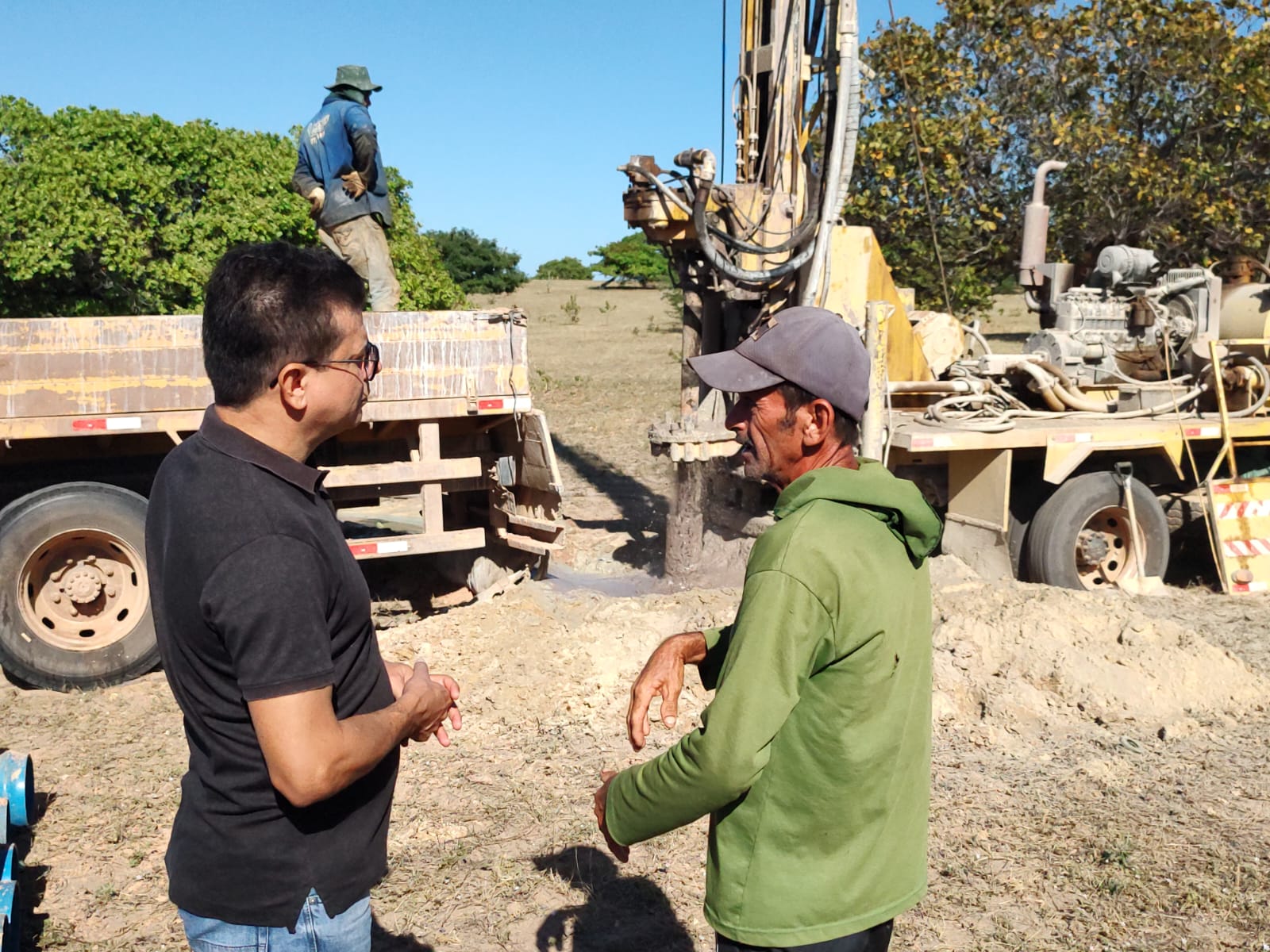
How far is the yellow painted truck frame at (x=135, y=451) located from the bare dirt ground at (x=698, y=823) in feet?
1.22

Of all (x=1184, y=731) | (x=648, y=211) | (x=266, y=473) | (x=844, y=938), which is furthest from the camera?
(x=648, y=211)

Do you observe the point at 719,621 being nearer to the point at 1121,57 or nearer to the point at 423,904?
the point at 423,904

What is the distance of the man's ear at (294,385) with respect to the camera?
1918 mm

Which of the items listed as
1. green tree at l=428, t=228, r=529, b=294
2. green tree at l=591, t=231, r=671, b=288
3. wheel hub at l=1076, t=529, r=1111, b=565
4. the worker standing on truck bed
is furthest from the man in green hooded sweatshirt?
green tree at l=591, t=231, r=671, b=288

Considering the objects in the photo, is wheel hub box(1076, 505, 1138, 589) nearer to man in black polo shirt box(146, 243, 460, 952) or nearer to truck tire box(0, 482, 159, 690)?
truck tire box(0, 482, 159, 690)

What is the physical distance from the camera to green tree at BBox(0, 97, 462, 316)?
1037 centimetres

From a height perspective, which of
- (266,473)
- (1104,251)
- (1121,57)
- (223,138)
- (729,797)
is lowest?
(729,797)

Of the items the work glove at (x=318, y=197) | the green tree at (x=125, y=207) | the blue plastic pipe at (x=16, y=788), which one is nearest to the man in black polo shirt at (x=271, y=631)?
the blue plastic pipe at (x=16, y=788)

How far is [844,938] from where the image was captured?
207 cm

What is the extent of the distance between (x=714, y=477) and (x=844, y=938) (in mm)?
6384

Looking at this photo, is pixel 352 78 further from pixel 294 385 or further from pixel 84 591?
pixel 294 385

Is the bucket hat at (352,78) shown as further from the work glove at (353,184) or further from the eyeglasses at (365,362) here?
the eyeglasses at (365,362)

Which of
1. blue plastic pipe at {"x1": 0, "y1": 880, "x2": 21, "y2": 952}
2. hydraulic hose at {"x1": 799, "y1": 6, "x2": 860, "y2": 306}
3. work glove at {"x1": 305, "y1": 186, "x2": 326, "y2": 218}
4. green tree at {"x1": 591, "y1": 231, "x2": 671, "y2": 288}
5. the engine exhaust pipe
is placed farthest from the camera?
green tree at {"x1": 591, "y1": 231, "x2": 671, "y2": 288}

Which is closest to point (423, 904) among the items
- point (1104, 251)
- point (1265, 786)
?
point (1265, 786)
